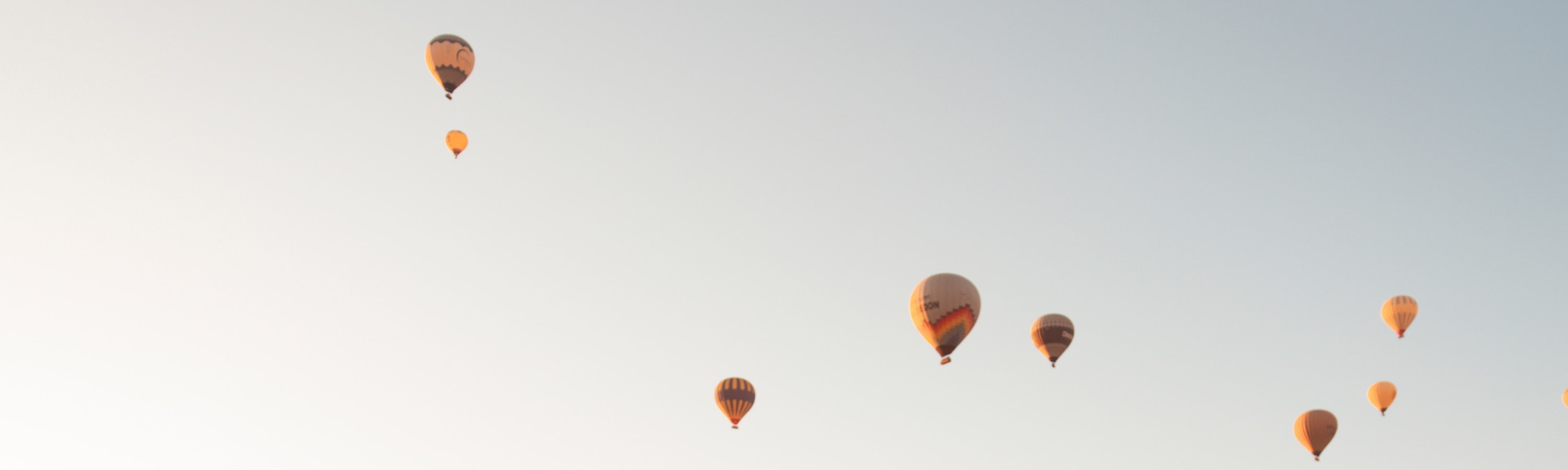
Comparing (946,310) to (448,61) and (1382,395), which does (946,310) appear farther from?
(1382,395)

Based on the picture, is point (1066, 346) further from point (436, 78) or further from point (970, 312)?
point (436, 78)

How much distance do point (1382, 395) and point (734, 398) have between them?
3548 centimetres

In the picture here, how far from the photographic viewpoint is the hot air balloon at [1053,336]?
6900cm

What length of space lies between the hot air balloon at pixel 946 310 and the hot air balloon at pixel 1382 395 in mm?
34258

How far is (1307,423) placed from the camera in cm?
7256

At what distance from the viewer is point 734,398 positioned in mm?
70875

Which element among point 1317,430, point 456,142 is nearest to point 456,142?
point 456,142

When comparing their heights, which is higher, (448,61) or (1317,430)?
(448,61)

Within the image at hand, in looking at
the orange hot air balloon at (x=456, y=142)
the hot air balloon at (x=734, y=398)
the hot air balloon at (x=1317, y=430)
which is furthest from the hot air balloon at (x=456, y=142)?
the hot air balloon at (x=1317, y=430)

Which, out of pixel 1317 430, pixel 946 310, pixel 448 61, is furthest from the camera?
pixel 1317 430

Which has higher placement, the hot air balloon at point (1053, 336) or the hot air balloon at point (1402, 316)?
the hot air balloon at point (1402, 316)

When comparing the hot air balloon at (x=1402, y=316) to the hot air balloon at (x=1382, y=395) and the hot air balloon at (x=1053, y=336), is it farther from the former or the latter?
the hot air balloon at (x=1053, y=336)

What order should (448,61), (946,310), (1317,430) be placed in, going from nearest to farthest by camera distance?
(946,310)
(448,61)
(1317,430)

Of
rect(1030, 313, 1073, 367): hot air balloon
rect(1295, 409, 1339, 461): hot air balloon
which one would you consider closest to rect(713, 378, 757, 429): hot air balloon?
rect(1030, 313, 1073, 367): hot air balloon
